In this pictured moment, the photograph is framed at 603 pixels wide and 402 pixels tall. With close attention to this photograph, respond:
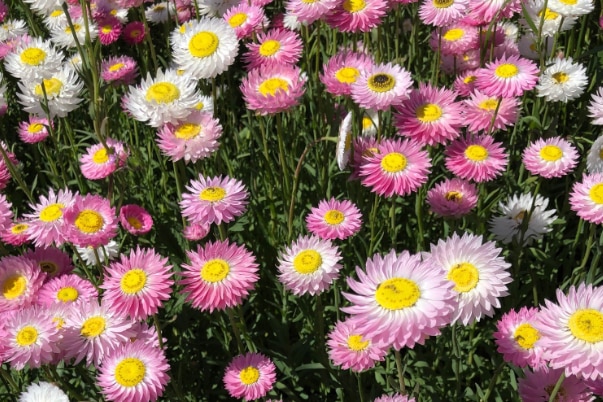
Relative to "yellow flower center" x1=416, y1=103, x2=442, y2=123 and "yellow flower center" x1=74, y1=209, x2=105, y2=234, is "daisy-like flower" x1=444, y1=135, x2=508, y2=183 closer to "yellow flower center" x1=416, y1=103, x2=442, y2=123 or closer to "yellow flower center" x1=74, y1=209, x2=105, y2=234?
"yellow flower center" x1=416, y1=103, x2=442, y2=123

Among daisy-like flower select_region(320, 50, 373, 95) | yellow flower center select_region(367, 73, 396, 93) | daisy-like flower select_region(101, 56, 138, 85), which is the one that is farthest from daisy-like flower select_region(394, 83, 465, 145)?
daisy-like flower select_region(101, 56, 138, 85)

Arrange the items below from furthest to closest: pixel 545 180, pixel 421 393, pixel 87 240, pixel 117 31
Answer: pixel 117 31, pixel 545 180, pixel 421 393, pixel 87 240

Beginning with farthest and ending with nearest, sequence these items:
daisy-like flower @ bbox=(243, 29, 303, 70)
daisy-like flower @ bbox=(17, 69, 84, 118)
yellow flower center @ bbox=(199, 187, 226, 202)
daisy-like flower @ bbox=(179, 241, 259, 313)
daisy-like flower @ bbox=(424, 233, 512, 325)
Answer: daisy-like flower @ bbox=(17, 69, 84, 118)
daisy-like flower @ bbox=(243, 29, 303, 70)
yellow flower center @ bbox=(199, 187, 226, 202)
daisy-like flower @ bbox=(179, 241, 259, 313)
daisy-like flower @ bbox=(424, 233, 512, 325)

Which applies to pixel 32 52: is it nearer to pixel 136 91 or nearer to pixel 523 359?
pixel 136 91

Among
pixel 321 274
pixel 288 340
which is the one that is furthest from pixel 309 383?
pixel 321 274

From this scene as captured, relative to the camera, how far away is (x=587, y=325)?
4.40 feet

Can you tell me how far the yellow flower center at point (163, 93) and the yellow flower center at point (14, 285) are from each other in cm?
69

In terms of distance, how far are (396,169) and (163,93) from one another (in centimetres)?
81

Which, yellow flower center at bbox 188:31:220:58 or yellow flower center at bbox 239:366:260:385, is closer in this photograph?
yellow flower center at bbox 239:366:260:385

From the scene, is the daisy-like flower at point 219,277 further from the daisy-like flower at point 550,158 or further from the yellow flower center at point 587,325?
the daisy-like flower at point 550,158

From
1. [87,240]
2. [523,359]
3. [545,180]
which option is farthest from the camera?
[545,180]

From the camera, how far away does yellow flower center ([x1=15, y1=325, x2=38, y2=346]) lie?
1622 millimetres

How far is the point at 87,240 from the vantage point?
179cm

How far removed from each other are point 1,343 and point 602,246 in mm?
1776
